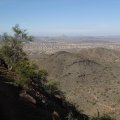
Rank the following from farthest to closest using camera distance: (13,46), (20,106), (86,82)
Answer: (86,82)
(13,46)
(20,106)

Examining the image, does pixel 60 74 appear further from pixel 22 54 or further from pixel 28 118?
pixel 28 118

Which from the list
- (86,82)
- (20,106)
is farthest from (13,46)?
(86,82)

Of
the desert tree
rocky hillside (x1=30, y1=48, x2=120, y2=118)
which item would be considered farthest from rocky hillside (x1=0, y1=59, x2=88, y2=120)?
rocky hillside (x1=30, y1=48, x2=120, y2=118)

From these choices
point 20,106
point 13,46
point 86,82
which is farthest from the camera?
point 86,82

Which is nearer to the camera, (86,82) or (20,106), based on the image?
(20,106)

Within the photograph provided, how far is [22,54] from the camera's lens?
49.2 m

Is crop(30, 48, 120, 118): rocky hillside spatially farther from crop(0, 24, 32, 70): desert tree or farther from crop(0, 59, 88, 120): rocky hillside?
crop(0, 59, 88, 120): rocky hillside

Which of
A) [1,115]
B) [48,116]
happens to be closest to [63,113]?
[48,116]

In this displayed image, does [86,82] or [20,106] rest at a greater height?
[20,106]

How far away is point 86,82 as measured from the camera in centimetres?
10350

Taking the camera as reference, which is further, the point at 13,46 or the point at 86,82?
the point at 86,82

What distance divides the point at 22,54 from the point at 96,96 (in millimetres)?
43753

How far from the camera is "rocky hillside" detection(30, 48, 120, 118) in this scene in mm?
77562

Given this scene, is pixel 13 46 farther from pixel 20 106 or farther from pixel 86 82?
pixel 86 82
